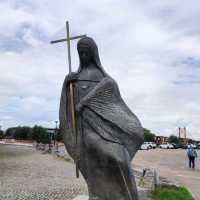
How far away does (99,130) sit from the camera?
6.30 metres

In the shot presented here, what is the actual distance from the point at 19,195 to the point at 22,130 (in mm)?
105480

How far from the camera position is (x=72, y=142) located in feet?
21.4

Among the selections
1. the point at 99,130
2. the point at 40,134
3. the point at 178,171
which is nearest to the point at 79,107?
the point at 99,130

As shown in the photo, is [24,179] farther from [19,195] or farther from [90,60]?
[90,60]

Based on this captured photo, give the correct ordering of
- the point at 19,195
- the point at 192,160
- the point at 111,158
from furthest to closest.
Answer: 1. the point at 192,160
2. the point at 19,195
3. the point at 111,158

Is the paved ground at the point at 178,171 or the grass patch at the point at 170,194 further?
the paved ground at the point at 178,171

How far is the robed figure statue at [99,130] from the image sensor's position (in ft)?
20.4

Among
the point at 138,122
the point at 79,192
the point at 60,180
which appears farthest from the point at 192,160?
the point at 138,122

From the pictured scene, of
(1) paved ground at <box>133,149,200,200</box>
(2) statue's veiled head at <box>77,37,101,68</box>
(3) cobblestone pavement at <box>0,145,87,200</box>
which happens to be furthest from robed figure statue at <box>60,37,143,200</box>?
(1) paved ground at <box>133,149,200,200</box>

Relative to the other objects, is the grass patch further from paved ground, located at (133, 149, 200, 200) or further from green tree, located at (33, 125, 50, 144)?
green tree, located at (33, 125, 50, 144)

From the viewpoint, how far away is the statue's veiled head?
6.61m

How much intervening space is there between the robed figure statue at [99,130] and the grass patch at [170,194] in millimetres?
7540

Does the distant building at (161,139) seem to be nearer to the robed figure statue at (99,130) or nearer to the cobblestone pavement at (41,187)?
the cobblestone pavement at (41,187)

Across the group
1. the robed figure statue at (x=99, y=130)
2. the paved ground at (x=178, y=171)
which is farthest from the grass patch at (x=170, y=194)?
the robed figure statue at (x=99, y=130)
